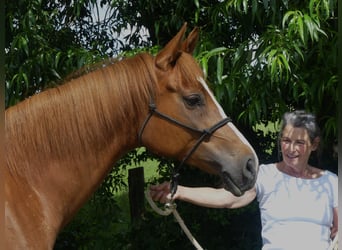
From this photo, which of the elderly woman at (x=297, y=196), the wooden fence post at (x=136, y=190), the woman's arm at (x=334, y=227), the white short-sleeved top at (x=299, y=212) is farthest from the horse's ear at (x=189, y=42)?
the wooden fence post at (x=136, y=190)

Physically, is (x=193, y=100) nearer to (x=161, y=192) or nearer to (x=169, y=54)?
(x=169, y=54)

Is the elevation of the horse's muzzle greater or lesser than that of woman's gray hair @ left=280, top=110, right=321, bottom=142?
lesser

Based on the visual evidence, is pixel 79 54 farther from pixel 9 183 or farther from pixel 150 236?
pixel 150 236

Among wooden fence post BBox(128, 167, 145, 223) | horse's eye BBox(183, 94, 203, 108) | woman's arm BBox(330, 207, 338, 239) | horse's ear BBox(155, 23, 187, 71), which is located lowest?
wooden fence post BBox(128, 167, 145, 223)

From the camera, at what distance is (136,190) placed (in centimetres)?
425

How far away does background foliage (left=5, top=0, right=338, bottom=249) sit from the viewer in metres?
2.50

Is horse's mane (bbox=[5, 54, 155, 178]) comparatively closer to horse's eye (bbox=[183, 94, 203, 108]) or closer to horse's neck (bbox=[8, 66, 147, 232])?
horse's neck (bbox=[8, 66, 147, 232])

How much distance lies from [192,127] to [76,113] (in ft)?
1.54

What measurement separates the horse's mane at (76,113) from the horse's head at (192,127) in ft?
0.25

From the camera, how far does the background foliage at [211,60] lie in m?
2.50

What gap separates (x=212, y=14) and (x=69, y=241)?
2383mm

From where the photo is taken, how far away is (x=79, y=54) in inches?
115

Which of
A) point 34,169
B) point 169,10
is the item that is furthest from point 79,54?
point 34,169

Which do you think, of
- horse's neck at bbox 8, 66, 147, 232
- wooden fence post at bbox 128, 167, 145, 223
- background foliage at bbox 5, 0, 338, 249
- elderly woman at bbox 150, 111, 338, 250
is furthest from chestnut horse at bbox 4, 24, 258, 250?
wooden fence post at bbox 128, 167, 145, 223
